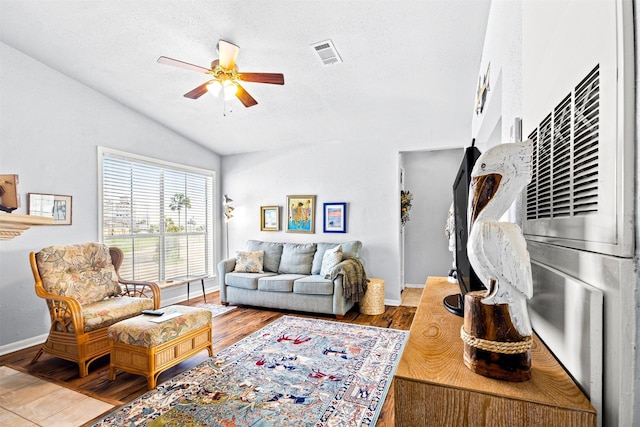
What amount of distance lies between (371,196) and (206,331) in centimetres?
302

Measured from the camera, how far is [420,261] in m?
6.13

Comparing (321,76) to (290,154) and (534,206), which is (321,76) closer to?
(290,154)

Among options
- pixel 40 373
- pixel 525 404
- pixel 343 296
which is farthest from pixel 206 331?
pixel 525 404

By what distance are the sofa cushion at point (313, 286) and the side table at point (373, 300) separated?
0.55 m

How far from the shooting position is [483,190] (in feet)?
2.45

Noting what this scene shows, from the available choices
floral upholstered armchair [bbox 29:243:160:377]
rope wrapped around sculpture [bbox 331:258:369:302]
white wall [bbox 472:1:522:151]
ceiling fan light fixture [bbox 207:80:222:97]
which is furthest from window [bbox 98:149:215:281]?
white wall [bbox 472:1:522:151]

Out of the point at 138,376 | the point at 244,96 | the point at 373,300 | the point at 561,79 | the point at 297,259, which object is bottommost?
the point at 138,376

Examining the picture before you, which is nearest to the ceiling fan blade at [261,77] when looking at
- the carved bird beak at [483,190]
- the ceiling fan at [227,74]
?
the ceiling fan at [227,74]

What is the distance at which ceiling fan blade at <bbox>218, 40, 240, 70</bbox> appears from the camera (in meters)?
2.44

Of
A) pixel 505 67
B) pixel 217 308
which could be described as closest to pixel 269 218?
pixel 217 308

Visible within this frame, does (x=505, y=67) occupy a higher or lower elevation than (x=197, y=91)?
lower

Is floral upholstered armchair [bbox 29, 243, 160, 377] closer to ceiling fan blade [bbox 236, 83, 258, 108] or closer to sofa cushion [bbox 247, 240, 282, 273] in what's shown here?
sofa cushion [bbox 247, 240, 282, 273]

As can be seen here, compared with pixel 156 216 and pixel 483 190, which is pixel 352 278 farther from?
pixel 483 190

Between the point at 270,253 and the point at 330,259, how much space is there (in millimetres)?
1172
